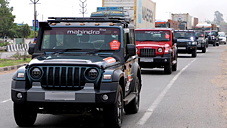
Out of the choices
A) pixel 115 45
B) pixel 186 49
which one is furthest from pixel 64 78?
pixel 186 49

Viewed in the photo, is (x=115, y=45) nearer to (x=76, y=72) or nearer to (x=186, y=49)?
(x=76, y=72)

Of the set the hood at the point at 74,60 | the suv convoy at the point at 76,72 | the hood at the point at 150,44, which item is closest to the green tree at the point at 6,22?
the hood at the point at 150,44

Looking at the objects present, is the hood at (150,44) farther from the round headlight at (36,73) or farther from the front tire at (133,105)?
the round headlight at (36,73)

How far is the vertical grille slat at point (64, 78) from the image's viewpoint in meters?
8.17

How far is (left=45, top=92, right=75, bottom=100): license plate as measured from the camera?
8.06 m

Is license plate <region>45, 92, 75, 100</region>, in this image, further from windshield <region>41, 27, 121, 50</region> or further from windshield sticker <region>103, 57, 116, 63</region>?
windshield <region>41, 27, 121, 50</region>

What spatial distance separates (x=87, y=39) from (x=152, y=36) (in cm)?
1353

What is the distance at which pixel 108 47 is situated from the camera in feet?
31.2

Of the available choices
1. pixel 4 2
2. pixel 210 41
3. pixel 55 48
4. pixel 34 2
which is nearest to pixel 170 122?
pixel 55 48

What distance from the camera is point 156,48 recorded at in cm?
2205

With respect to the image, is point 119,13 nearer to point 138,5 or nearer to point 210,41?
point 138,5

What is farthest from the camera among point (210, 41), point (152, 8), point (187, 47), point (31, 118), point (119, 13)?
point (210, 41)

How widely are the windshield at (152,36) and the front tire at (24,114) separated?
14229 mm

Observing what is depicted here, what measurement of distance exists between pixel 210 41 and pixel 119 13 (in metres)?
40.7
